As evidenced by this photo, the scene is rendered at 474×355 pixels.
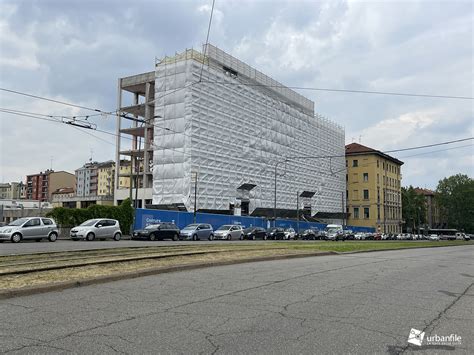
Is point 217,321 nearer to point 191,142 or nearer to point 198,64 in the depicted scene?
point 191,142

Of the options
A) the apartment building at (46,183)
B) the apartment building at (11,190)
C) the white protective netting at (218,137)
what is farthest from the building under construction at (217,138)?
the apartment building at (11,190)

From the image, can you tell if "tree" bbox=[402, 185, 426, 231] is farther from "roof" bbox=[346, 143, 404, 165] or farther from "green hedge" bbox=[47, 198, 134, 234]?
"green hedge" bbox=[47, 198, 134, 234]

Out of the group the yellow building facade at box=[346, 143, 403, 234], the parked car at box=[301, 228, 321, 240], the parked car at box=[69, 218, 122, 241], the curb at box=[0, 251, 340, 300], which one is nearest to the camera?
the curb at box=[0, 251, 340, 300]

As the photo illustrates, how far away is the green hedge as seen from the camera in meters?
36.6

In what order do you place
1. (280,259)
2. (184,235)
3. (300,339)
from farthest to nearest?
1. (184,235)
2. (280,259)
3. (300,339)

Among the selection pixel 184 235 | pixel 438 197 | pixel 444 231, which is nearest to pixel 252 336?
pixel 184 235

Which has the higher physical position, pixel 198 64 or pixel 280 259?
pixel 198 64

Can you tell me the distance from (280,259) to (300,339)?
11.6 m

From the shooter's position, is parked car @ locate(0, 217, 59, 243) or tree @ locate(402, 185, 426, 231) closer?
parked car @ locate(0, 217, 59, 243)

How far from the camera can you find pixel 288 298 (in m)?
8.44

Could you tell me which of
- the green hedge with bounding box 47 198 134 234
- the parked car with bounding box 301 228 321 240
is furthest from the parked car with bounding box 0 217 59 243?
the parked car with bounding box 301 228 321 240
